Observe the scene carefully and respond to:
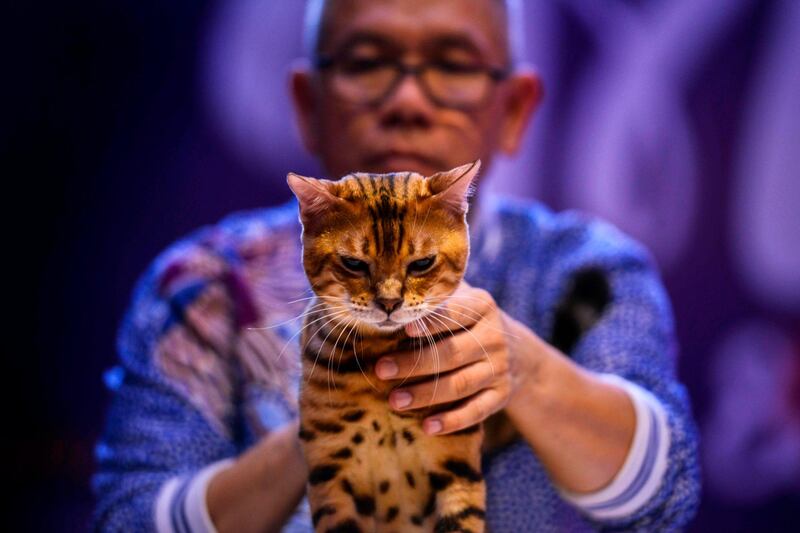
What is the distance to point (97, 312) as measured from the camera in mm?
1519

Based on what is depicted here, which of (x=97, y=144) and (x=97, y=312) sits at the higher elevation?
(x=97, y=144)

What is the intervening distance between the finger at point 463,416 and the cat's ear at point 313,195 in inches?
7.7

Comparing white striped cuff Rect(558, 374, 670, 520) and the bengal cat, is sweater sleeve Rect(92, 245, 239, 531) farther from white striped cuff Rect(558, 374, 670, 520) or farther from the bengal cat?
white striped cuff Rect(558, 374, 670, 520)

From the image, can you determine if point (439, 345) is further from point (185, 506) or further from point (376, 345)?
point (185, 506)

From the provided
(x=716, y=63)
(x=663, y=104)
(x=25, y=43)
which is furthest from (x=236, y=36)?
(x=716, y=63)

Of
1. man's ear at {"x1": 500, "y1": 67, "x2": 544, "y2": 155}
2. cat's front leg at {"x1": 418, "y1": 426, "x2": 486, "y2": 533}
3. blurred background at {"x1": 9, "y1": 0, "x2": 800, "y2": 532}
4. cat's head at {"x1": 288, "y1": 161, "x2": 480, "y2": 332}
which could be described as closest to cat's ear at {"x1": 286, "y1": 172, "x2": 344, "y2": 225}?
cat's head at {"x1": 288, "y1": 161, "x2": 480, "y2": 332}

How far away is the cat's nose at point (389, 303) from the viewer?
57cm

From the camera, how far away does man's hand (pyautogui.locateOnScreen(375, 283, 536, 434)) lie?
61cm

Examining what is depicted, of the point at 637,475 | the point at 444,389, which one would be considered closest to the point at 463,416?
the point at 444,389

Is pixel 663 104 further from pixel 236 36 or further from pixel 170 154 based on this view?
pixel 170 154

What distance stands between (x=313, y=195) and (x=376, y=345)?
15cm

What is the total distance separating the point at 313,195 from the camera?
1.82 feet

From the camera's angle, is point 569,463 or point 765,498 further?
point 765,498

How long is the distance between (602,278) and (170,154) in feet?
2.85
